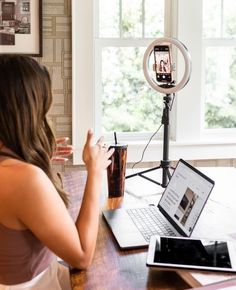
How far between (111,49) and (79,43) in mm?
258

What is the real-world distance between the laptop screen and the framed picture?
1.43 m

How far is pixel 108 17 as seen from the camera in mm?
2859

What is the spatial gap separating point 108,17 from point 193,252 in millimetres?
1964

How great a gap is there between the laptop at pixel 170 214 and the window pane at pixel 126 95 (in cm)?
140

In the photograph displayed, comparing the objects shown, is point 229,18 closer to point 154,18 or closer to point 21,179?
point 154,18

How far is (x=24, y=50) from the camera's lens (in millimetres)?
2668

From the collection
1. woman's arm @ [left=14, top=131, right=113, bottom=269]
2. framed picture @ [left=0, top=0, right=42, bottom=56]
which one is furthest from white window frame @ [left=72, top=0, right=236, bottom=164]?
woman's arm @ [left=14, top=131, right=113, bottom=269]

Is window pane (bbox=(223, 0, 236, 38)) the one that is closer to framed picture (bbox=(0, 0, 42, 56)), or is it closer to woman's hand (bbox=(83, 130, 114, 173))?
framed picture (bbox=(0, 0, 42, 56))

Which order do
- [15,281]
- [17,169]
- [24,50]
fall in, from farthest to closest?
[24,50] < [15,281] < [17,169]

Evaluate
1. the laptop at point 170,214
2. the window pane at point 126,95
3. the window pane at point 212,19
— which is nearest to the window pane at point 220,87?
the window pane at point 212,19

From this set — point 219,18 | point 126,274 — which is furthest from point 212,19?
point 126,274

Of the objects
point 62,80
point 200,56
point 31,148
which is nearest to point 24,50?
point 62,80

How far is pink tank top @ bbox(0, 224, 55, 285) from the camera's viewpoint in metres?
1.18

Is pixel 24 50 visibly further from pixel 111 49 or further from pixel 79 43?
pixel 111 49
